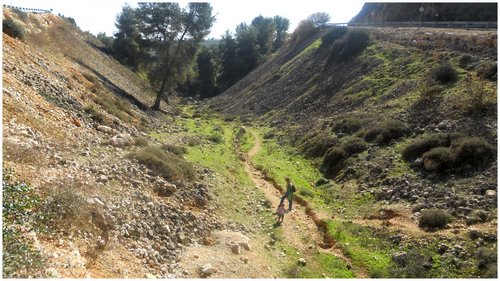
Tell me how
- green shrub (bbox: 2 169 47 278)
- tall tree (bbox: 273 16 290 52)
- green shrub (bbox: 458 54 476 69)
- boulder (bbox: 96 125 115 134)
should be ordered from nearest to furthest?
green shrub (bbox: 2 169 47 278) < boulder (bbox: 96 125 115 134) < green shrub (bbox: 458 54 476 69) < tall tree (bbox: 273 16 290 52)

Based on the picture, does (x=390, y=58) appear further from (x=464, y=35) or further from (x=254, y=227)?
(x=254, y=227)

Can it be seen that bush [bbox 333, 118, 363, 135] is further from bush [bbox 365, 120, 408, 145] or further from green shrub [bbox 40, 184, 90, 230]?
green shrub [bbox 40, 184, 90, 230]


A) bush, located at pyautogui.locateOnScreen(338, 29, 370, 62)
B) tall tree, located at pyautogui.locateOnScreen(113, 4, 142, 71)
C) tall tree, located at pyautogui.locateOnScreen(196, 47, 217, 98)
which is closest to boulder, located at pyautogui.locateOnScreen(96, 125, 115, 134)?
bush, located at pyautogui.locateOnScreen(338, 29, 370, 62)

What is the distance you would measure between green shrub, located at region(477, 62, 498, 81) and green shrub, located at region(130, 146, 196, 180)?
61.0 ft

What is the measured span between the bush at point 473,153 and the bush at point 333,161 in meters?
6.03

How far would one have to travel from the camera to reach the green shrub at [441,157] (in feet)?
55.9

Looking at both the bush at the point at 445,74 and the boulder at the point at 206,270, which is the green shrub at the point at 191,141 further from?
the bush at the point at 445,74

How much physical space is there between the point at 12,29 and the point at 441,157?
25.8 meters

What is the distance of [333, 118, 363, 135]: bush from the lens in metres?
25.3

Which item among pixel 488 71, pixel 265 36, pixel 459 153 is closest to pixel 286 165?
pixel 459 153

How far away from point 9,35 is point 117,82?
14.4 m

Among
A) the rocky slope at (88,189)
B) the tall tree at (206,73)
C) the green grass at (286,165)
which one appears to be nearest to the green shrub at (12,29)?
the rocky slope at (88,189)

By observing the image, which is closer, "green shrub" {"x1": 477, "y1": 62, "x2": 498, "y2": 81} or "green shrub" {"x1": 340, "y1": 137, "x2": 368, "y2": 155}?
"green shrub" {"x1": 340, "y1": 137, "x2": 368, "y2": 155}

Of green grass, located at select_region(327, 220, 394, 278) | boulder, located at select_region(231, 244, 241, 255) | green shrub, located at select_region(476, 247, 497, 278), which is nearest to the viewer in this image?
green shrub, located at select_region(476, 247, 497, 278)
